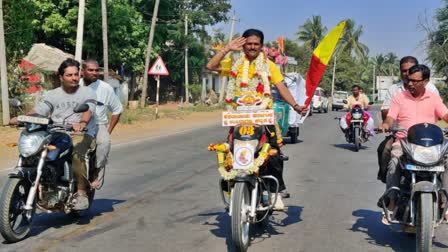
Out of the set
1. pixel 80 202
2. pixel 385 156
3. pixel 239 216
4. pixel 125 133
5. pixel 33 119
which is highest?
pixel 33 119

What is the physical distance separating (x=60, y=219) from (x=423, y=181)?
13.2 ft

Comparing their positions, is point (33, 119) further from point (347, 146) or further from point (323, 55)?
point (347, 146)

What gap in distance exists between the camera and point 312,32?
7975 cm

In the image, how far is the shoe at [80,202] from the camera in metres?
6.32

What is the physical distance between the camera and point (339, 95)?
163 ft

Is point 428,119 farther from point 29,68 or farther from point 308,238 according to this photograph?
point 29,68

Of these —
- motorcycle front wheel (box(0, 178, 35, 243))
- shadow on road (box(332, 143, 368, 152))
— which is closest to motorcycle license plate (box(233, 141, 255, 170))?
motorcycle front wheel (box(0, 178, 35, 243))

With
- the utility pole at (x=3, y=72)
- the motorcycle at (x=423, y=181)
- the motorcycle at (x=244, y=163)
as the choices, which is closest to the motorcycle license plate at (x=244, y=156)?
the motorcycle at (x=244, y=163)

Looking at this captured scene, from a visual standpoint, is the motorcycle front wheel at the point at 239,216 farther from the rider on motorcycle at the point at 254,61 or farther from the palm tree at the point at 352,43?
the palm tree at the point at 352,43

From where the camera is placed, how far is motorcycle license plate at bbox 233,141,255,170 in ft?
17.9

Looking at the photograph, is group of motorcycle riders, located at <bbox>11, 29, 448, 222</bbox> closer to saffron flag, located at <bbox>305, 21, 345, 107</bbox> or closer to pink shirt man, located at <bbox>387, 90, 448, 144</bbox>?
pink shirt man, located at <bbox>387, 90, 448, 144</bbox>

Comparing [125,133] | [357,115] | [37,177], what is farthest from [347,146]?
[37,177]

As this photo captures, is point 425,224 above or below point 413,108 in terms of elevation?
below

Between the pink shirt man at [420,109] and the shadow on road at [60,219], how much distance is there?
143 inches
